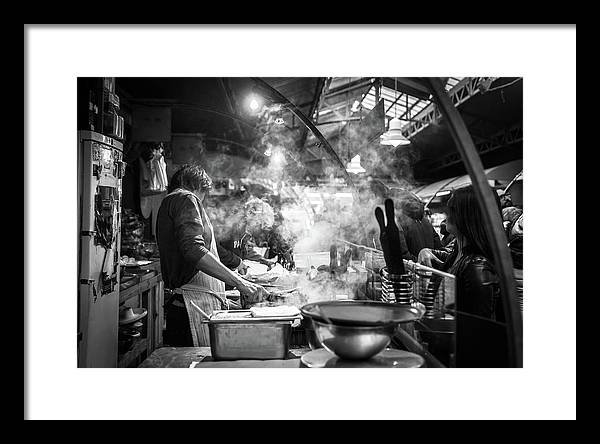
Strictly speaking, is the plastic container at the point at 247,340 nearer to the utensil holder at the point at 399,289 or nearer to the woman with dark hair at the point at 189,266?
the utensil holder at the point at 399,289

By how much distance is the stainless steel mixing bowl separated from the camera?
5.56 feet

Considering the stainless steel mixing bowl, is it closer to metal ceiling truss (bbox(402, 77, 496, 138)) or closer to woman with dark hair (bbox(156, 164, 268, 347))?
woman with dark hair (bbox(156, 164, 268, 347))

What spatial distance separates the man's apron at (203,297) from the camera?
3225mm

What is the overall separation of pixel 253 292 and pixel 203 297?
0.36 meters

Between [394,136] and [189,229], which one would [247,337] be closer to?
[189,229]

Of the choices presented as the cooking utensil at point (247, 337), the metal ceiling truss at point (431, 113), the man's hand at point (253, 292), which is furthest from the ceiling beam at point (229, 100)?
the metal ceiling truss at point (431, 113)

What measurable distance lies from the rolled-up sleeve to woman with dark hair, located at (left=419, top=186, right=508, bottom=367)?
1.64 metres

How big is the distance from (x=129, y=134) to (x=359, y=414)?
2570mm

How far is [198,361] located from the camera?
96.3 inches

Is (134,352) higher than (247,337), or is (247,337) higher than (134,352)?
(247,337)

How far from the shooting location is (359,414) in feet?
7.45

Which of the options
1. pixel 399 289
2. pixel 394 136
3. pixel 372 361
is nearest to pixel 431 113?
pixel 394 136
